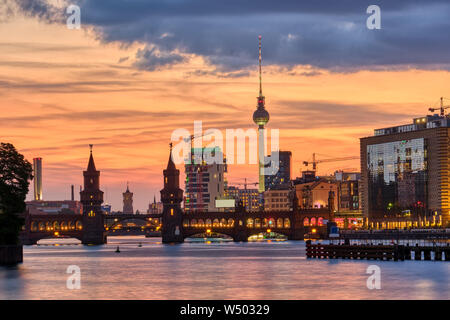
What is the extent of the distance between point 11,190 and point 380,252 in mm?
57438

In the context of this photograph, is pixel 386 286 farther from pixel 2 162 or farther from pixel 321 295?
pixel 2 162

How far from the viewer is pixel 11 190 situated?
133 meters

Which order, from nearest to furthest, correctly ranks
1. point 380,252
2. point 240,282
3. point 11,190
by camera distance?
point 240,282
point 11,190
point 380,252

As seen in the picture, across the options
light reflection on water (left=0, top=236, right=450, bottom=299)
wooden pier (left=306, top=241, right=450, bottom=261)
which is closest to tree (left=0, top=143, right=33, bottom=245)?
light reflection on water (left=0, top=236, right=450, bottom=299)

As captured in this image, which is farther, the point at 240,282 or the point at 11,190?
the point at 11,190

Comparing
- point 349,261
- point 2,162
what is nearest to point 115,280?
point 2,162

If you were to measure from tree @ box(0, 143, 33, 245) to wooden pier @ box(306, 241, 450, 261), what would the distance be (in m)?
54.1

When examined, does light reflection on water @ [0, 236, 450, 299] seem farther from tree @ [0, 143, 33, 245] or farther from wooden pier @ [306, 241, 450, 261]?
tree @ [0, 143, 33, 245]

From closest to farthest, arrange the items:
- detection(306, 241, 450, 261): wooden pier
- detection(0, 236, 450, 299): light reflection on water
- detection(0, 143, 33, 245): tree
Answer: detection(0, 236, 450, 299): light reflection on water
detection(0, 143, 33, 245): tree
detection(306, 241, 450, 261): wooden pier

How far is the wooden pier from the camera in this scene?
474 feet

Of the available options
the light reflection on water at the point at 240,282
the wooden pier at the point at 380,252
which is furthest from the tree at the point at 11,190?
the wooden pier at the point at 380,252

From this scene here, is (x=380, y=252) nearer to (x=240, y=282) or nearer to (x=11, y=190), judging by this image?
(x=240, y=282)

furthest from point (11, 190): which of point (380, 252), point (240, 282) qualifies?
point (380, 252)
